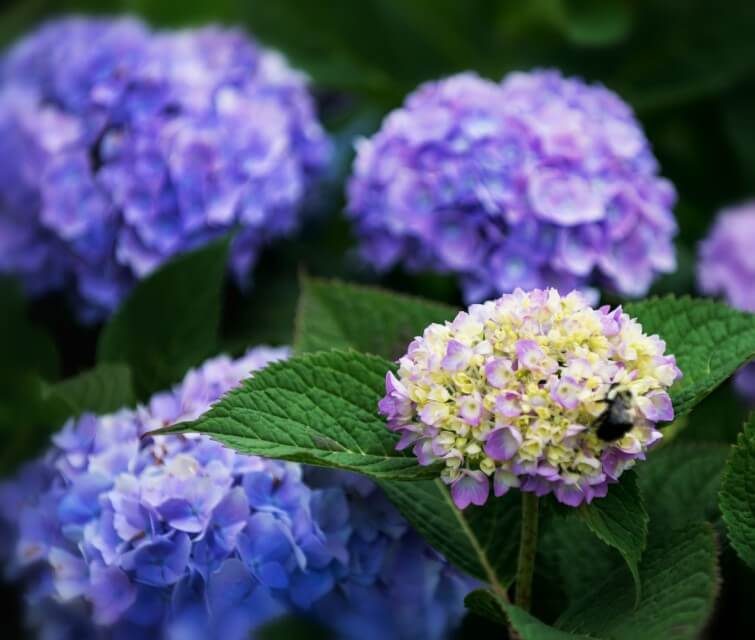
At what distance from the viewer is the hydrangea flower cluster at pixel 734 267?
4.08ft

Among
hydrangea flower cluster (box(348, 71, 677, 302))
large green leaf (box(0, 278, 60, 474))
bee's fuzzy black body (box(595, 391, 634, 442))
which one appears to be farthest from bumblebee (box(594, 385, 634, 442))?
large green leaf (box(0, 278, 60, 474))

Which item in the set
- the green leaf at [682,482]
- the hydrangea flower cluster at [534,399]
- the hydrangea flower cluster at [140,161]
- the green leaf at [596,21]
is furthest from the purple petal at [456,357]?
the green leaf at [596,21]

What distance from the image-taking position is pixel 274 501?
797 mm

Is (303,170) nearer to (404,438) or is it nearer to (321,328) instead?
(321,328)

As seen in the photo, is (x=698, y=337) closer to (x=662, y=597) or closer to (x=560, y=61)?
(x=662, y=597)

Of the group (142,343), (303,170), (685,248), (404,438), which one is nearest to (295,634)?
(404,438)

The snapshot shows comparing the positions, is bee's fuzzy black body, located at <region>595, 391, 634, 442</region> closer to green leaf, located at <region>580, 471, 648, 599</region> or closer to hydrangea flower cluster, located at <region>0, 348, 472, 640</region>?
green leaf, located at <region>580, 471, 648, 599</region>

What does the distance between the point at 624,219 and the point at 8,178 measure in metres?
0.72

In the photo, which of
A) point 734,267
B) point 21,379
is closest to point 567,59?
point 734,267

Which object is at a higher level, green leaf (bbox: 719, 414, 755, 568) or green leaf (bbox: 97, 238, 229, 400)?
green leaf (bbox: 719, 414, 755, 568)

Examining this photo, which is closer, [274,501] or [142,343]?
[274,501]

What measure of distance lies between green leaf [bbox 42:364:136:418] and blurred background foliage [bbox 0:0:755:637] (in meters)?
0.44

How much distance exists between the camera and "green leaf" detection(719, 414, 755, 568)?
2.29ft

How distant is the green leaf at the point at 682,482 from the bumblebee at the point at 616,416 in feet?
0.71
